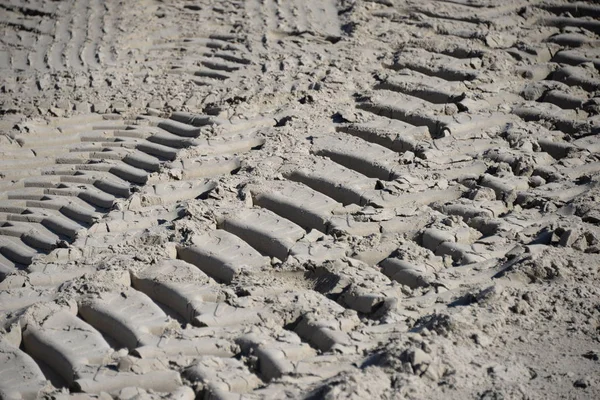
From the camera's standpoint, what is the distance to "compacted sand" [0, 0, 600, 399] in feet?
8.84

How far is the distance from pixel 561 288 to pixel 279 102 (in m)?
2.39

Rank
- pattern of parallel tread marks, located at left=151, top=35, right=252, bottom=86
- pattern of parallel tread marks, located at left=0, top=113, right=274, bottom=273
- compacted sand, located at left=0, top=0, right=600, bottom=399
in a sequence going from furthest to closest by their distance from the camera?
pattern of parallel tread marks, located at left=151, top=35, right=252, bottom=86 → pattern of parallel tread marks, located at left=0, top=113, right=274, bottom=273 → compacted sand, located at left=0, top=0, right=600, bottom=399

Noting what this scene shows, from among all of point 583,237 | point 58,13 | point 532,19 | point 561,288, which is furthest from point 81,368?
point 58,13

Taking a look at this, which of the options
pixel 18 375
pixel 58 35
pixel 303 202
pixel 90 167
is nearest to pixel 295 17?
pixel 58 35

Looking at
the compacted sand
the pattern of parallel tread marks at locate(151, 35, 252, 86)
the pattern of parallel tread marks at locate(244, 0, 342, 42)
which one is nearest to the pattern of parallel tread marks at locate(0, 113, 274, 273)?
the compacted sand

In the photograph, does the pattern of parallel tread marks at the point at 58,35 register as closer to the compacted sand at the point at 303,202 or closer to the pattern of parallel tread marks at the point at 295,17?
the compacted sand at the point at 303,202

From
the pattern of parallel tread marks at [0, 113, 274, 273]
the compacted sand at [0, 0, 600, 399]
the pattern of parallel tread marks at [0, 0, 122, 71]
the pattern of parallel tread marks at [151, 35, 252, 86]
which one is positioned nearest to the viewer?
the compacted sand at [0, 0, 600, 399]

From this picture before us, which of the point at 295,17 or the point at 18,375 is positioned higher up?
the point at 295,17

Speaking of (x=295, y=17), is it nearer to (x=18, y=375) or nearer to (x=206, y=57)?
(x=206, y=57)

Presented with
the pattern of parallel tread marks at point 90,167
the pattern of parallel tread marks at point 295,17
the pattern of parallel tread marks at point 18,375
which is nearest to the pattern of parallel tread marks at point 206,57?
the pattern of parallel tread marks at point 295,17

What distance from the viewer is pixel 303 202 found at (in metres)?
3.78

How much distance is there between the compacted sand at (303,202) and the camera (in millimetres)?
2693

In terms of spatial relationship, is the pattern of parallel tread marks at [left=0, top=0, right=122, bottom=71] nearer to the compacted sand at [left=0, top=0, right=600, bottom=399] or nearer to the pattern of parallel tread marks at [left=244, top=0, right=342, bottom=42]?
the compacted sand at [left=0, top=0, right=600, bottom=399]

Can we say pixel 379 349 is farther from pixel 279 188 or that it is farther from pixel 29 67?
pixel 29 67
